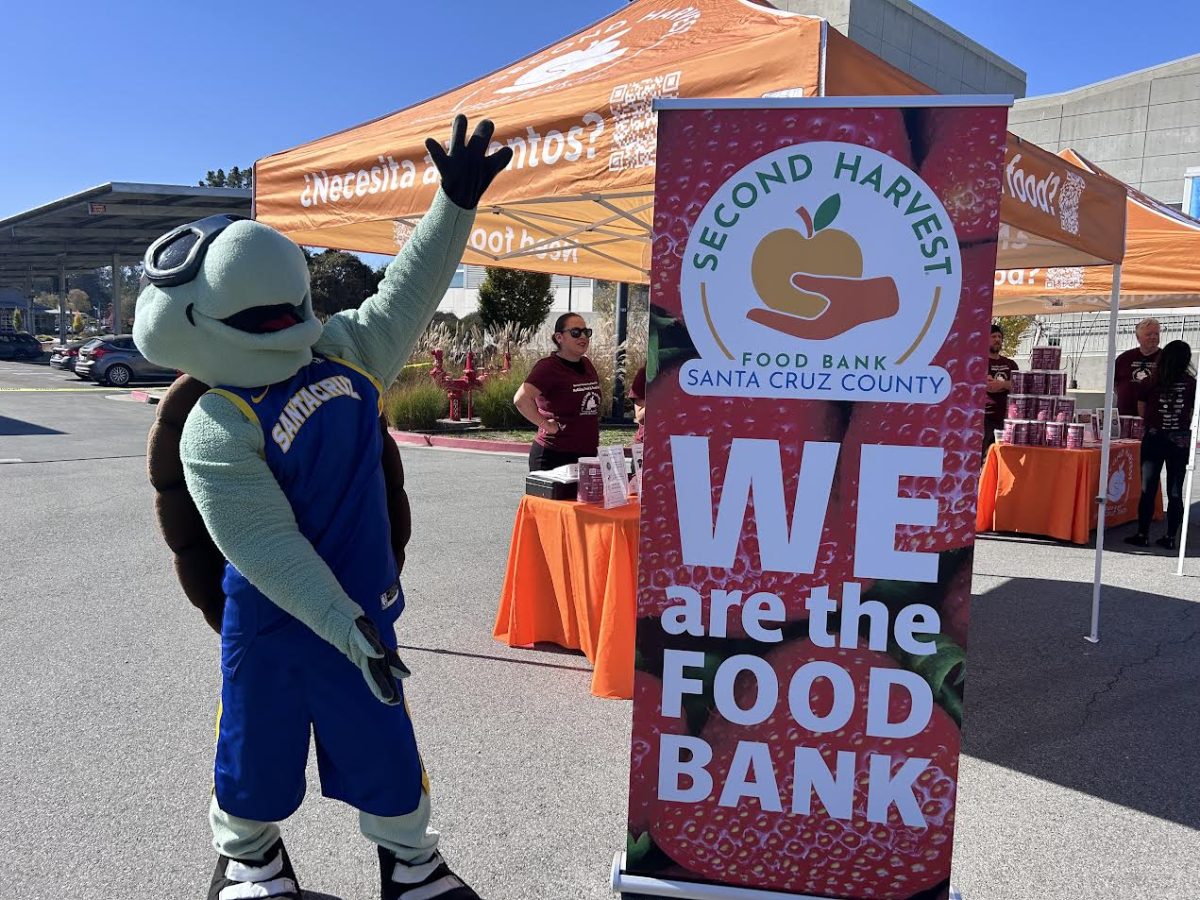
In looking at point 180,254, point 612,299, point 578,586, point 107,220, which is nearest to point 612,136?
point 180,254

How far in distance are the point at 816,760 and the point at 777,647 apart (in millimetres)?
292

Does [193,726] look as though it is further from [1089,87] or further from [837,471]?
[1089,87]

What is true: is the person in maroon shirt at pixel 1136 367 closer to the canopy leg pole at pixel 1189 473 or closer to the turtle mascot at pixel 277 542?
the canopy leg pole at pixel 1189 473

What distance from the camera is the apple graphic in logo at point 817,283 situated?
1983mm

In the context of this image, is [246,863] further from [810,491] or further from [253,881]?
[810,491]

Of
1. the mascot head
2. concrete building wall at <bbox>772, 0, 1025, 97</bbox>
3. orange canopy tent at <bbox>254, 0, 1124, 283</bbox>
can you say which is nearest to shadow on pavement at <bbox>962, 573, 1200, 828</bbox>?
orange canopy tent at <bbox>254, 0, 1124, 283</bbox>

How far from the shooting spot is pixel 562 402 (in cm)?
463

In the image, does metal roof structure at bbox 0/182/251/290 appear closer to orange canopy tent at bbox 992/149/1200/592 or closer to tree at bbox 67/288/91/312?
orange canopy tent at bbox 992/149/1200/592

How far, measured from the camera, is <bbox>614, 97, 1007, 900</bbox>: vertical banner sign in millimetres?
1966

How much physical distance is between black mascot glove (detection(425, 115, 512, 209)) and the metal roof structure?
14.4m

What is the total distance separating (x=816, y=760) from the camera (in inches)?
82.4

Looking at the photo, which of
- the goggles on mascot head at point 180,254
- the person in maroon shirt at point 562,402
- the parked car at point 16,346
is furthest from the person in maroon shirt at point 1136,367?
the parked car at point 16,346

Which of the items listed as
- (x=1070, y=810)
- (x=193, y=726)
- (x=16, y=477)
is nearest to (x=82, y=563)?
(x=193, y=726)

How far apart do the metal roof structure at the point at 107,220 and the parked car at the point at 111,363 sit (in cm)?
359
